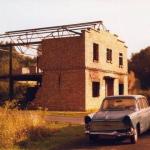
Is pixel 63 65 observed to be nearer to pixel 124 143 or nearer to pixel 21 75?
pixel 21 75

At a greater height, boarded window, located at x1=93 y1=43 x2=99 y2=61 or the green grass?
boarded window, located at x1=93 y1=43 x2=99 y2=61

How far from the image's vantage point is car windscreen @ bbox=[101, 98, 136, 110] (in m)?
15.6

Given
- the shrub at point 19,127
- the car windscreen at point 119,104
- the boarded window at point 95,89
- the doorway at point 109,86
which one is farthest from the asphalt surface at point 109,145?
the doorway at point 109,86

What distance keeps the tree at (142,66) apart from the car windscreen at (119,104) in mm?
47859

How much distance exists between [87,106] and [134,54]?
3759 cm

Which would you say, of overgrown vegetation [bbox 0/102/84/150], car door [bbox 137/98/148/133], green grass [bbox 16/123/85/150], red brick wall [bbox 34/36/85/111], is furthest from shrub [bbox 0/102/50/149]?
red brick wall [bbox 34/36/85/111]

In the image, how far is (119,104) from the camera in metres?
15.9

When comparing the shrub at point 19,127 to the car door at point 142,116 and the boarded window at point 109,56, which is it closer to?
the car door at point 142,116

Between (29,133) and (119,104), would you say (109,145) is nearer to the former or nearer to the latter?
(119,104)

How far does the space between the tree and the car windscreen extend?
47.9 m

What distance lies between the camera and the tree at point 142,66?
6525 centimetres

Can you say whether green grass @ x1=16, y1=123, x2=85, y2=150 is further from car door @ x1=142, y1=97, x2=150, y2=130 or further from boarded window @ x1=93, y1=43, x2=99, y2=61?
boarded window @ x1=93, y1=43, x2=99, y2=61

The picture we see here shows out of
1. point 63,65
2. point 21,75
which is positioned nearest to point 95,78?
point 63,65

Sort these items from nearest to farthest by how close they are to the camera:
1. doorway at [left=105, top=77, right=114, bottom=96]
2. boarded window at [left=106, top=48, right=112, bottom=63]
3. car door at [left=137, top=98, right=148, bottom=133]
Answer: car door at [left=137, top=98, right=148, bottom=133], doorway at [left=105, top=77, right=114, bottom=96], boarded window at [left=106, top=48, right=112, bottom=63]
